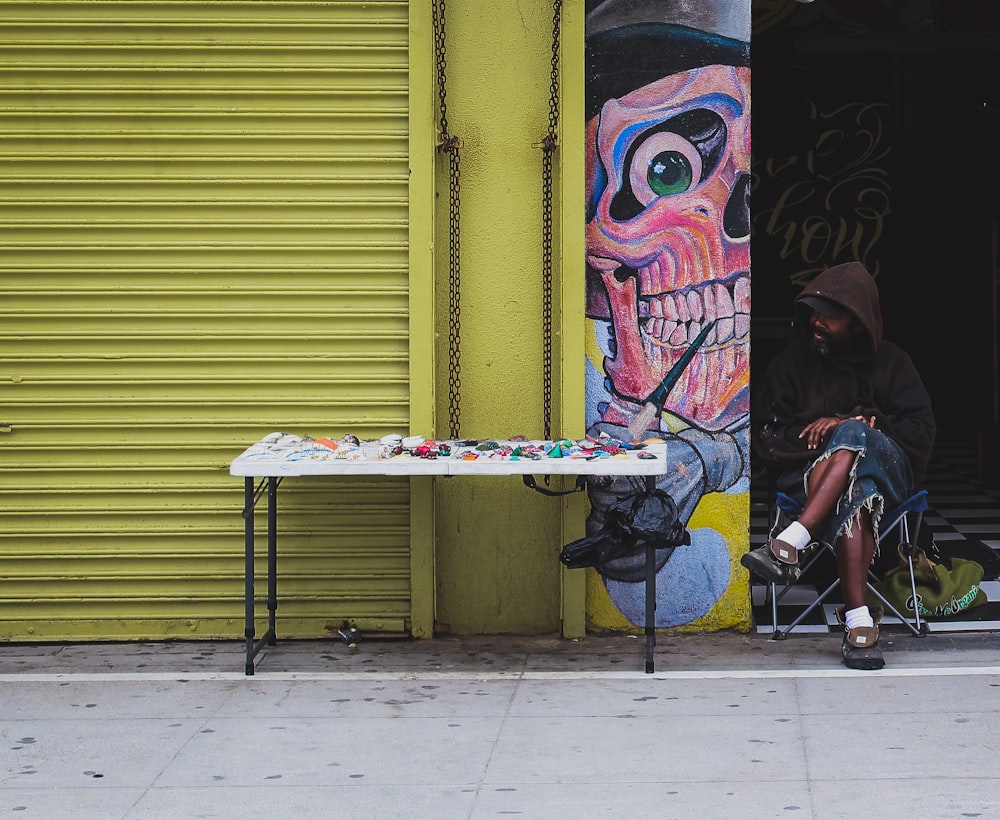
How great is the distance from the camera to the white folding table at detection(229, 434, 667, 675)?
215 inches

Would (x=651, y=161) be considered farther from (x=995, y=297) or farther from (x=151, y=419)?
(x=995, y=297)

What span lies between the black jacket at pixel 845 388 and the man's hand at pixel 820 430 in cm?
3

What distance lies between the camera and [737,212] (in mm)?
6250

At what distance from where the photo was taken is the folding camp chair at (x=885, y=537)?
241 inches

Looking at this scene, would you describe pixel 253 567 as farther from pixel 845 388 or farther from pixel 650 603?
pixel 845 388

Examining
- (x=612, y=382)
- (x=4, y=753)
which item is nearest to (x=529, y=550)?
(x=612, y=382)

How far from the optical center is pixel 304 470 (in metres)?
5.49

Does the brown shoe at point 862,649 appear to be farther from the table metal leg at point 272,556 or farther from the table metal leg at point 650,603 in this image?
the table metal leg at point 272,556

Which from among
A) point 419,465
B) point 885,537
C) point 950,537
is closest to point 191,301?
point 419,465

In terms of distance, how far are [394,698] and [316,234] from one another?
2112 millimetres

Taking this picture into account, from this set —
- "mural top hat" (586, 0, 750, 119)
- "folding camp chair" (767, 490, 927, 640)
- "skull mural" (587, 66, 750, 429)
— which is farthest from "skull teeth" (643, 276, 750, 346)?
"mural top hat" (586, 0, 750, 119)

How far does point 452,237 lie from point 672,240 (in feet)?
3.20

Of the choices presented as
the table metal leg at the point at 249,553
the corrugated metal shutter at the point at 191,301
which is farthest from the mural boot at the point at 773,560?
the table metal leg at the point at 249,553

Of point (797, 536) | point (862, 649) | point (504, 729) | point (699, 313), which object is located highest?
point (699, 313)
